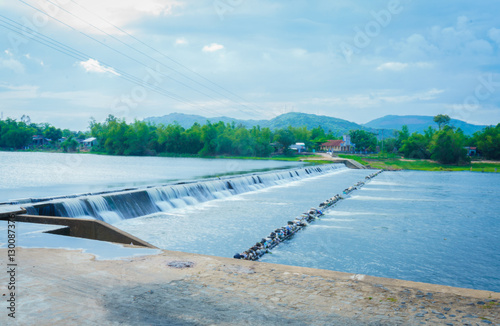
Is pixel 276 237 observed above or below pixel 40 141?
below

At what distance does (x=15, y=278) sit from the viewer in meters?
4.82

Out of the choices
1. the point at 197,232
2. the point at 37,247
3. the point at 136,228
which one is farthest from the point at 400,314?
the point at 136,228

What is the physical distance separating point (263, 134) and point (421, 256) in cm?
8848

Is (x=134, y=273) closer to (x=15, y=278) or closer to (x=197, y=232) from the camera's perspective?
(x=15, y=278)

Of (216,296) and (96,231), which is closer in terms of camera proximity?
(216,296)

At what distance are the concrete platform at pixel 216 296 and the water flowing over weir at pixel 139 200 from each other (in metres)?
6.09

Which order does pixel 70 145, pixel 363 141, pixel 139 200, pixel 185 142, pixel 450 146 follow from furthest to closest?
pixel 363 141 < pixel 70 145 < pixel 185 142 < pixel 450 146 < pixel 139 200

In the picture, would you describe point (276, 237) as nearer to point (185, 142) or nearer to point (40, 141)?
point (185, 142)

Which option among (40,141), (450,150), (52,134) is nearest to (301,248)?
(450,150)

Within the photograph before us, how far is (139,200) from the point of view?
15.2 meters

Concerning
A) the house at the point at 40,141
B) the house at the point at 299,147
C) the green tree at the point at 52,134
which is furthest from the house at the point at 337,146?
the house at the point at 40,141

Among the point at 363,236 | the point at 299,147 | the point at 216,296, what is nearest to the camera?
the point at 216,296

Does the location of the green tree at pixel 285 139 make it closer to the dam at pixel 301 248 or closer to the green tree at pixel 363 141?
the green tree at pixel 363 141

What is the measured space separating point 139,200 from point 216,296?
37.3ft
